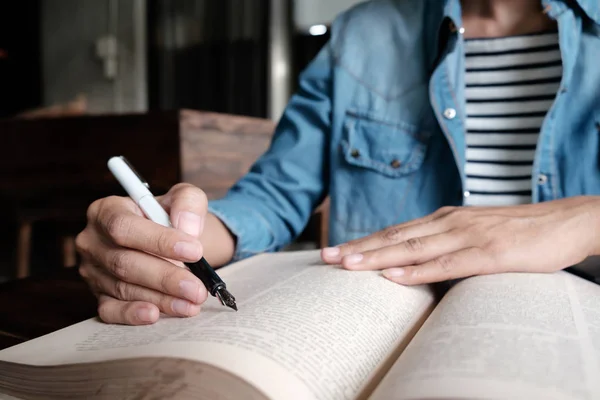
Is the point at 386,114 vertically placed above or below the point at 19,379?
above

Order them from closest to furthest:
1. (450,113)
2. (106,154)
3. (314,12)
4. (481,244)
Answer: (481,244) < (450,113) < (106,154) < (314,12)

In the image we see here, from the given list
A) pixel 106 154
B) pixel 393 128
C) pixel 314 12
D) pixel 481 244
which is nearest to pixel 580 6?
pixel 393 128

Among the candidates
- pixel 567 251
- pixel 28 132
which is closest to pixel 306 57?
pixel 28 132

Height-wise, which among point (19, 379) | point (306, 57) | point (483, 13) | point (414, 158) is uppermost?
point (306, 57)

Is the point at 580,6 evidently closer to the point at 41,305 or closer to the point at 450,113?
the point at 450,113

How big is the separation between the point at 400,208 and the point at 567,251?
13.9 inches

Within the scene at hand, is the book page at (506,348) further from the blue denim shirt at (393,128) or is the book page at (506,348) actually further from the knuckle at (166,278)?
the blue denim shirt at (393,128)

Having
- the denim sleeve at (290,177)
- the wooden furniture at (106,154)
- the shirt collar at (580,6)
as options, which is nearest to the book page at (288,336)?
the denim sleeve at (290,177)

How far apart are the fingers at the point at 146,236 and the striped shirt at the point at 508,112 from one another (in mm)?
496

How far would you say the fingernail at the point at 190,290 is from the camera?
1.20 feet

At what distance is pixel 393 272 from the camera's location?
443 millimetres

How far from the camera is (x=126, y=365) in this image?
27 cm

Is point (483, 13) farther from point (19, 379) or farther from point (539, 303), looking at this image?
point (19, 379)

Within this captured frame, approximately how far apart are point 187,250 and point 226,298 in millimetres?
51
